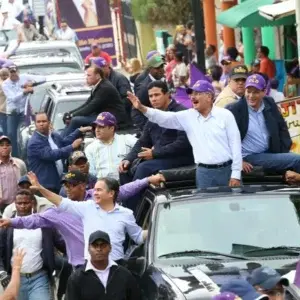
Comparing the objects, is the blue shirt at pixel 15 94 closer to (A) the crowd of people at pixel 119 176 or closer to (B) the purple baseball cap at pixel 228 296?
(A) the crowd of people at pixel 119 176

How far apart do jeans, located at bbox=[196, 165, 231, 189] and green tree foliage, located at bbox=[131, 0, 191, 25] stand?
2599 cm

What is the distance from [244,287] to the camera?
746 centimetres

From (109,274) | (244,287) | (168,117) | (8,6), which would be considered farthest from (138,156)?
(8,6)

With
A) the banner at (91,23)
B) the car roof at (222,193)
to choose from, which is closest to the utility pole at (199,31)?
the car roof at (222,193)

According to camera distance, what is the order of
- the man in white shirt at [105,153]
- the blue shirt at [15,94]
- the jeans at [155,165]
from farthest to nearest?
1. the blue shirt at [15,94]
2. the man in white shirt at [105,153]
3. the jeans at [155,165]

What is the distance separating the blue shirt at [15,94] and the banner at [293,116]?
779 cm

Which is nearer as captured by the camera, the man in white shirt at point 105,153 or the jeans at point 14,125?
the man in white shirt at point 105,153

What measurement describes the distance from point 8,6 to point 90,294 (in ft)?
97.4

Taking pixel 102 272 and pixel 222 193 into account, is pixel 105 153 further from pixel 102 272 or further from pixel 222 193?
pixel 102 272

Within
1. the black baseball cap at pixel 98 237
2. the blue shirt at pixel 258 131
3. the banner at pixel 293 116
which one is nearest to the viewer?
the black baseball cap at pixel 98 237

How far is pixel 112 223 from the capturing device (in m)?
11.2

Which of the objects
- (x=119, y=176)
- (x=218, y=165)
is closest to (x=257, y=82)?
(x=218, y=165)

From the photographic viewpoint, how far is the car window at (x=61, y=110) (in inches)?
768

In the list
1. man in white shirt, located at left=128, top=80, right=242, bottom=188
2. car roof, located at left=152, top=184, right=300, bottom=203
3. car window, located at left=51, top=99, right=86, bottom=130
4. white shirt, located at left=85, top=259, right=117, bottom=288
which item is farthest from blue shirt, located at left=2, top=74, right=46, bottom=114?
white shirt, located at left=85, top=259, right=117, bottom=288
